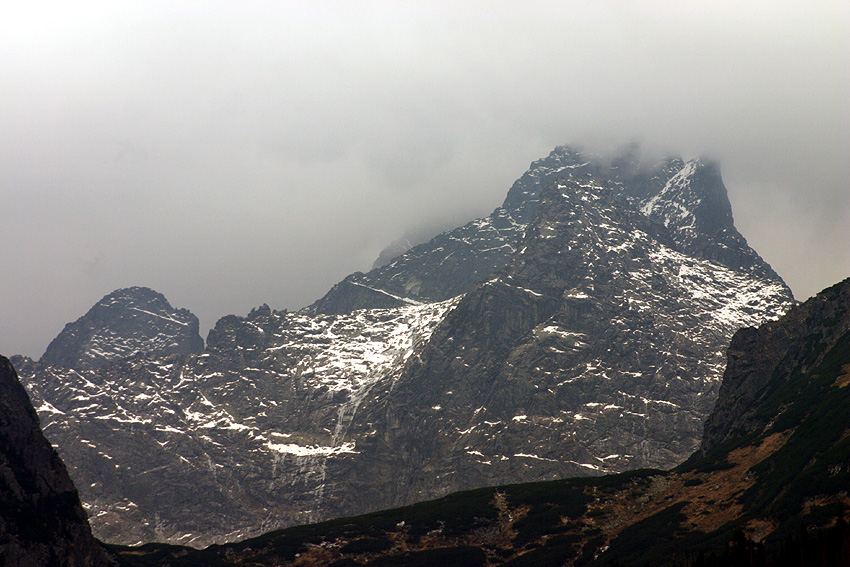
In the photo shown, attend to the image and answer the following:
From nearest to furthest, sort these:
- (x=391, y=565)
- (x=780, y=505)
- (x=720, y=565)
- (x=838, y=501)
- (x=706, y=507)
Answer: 1. (x=720, y=565)
2. (x=838, y=501)
3. (x=780, y=505)
4. (x=706, y=507)
5. (x=391, y=565)

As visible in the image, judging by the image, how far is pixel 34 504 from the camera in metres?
163

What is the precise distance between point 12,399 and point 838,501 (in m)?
182

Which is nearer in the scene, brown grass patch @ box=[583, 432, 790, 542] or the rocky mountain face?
the rocky mountain face

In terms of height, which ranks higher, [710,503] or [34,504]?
[34,504]

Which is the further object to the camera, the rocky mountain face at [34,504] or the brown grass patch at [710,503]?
the brown grass patch at [710,503]

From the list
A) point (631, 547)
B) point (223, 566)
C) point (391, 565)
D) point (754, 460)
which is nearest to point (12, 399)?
point (223, 566)

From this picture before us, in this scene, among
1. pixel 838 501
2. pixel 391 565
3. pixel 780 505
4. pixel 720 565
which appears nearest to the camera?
pixel 720 565

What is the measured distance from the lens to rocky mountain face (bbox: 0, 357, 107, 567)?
5910 inches

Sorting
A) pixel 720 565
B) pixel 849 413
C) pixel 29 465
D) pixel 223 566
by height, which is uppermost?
pixel 849 413

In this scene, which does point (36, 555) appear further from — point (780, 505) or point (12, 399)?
point (780, 505)

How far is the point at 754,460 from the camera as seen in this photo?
197500mm

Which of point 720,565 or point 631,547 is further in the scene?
point 631,547

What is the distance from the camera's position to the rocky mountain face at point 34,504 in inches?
5910

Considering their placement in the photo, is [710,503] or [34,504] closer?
[34,504]
